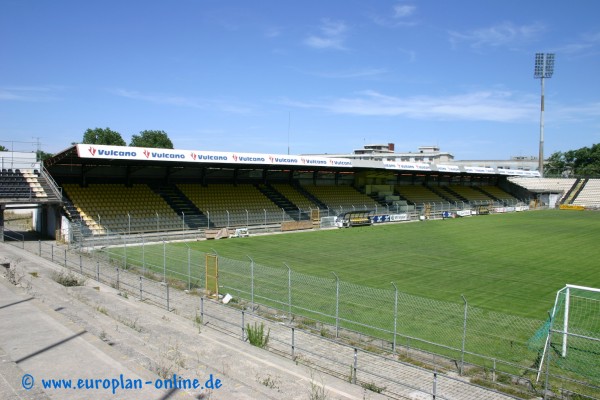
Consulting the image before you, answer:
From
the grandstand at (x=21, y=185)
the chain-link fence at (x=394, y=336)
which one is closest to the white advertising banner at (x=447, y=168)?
the chain-link fence at (x=394, y=336)

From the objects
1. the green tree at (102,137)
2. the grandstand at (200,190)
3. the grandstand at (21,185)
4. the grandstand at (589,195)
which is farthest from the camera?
the green tree at (102,137)

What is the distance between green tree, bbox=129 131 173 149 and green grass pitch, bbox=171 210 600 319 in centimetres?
8069

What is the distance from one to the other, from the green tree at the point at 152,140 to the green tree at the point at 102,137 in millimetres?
9745

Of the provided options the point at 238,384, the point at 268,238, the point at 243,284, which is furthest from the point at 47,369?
the point at 268,238

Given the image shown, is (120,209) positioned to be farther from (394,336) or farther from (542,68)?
(542,68)

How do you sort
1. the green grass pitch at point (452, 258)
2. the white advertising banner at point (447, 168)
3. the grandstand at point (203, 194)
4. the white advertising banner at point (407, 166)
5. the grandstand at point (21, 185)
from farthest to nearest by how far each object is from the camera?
the white advertising banner at point (447, 168)
the white advertising banner at point (407, 166)
the grandstand at point (203, 194)
the grandstand at point (21, 185)
the green grass pitch at point (452, 258)

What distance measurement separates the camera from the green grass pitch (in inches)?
719

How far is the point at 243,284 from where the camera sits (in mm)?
17484

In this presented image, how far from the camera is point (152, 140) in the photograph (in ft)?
364

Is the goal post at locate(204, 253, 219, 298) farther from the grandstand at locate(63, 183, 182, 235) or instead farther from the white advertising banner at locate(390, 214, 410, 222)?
the white advertising banner at locate(390, 214, 410, 222)

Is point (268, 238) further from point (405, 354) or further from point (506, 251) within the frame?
point (405, 354)

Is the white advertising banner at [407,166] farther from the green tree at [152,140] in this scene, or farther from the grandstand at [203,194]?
the green tree at [152,140]

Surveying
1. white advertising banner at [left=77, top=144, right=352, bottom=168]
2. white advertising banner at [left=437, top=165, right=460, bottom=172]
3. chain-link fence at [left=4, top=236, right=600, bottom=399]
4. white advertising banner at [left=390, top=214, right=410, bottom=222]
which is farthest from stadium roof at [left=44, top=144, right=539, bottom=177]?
chain-link fence at [left=4, top=236, right=600, bottom=399]

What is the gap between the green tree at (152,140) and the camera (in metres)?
111
